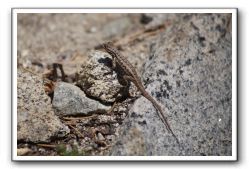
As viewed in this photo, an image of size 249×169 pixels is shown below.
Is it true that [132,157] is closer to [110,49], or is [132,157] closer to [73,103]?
[73,103]

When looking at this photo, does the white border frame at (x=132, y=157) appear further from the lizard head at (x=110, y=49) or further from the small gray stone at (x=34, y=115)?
the lizard head at (x=110, y=49)

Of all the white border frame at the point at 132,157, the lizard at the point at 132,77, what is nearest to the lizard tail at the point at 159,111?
the lizard at the point at 132,77

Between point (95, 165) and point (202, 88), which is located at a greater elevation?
point (202, 88)

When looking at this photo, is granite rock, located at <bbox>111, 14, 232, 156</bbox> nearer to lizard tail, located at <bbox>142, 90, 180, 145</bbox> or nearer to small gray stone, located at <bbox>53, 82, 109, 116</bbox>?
lizard tail, located at <bbox>142, 90, 180, 145</bbox>

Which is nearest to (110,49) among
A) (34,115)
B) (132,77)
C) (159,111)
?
(132,77)

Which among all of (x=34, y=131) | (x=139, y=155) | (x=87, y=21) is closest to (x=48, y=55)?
(x=87, y=21)

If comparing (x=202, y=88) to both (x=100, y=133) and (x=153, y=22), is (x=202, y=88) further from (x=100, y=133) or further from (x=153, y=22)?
(x=153, y=22)
